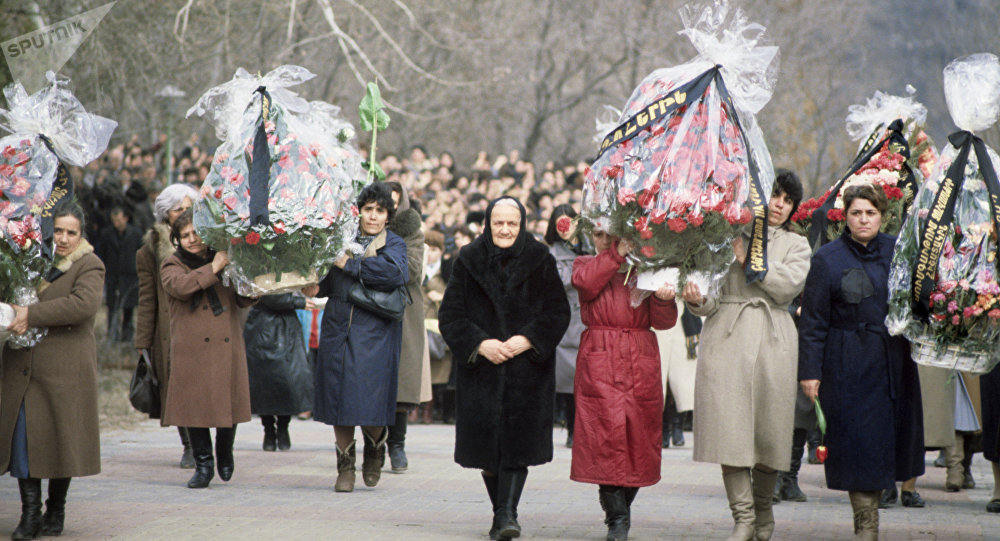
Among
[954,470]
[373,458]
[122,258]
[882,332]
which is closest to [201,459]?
[373,458]

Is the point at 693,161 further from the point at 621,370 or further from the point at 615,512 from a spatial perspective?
the point at 615,512

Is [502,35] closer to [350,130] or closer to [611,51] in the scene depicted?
[611,51]

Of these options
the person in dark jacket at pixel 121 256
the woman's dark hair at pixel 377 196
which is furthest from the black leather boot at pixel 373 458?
the person in dark jacket at pixel 121 256

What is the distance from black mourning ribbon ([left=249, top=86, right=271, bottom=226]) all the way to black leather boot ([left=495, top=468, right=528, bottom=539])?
191cm

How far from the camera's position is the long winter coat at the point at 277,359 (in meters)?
10.6

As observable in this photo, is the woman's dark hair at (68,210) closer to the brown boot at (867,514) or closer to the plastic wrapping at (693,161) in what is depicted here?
the plastic wrapping at (693,161)

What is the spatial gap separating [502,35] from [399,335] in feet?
51.5

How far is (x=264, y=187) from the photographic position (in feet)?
24.1

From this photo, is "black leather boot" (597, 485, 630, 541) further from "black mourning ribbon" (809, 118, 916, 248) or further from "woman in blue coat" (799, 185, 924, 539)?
"black mourning ribbon" (809, 118, 916, 248)

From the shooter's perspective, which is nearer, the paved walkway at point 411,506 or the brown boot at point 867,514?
the brown boot at point 867,514

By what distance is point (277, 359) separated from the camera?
1075 centimetres

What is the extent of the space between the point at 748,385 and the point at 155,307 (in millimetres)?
4607

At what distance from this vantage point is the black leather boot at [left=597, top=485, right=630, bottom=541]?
690 centimetres

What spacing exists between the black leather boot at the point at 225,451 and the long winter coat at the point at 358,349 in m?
0.71
